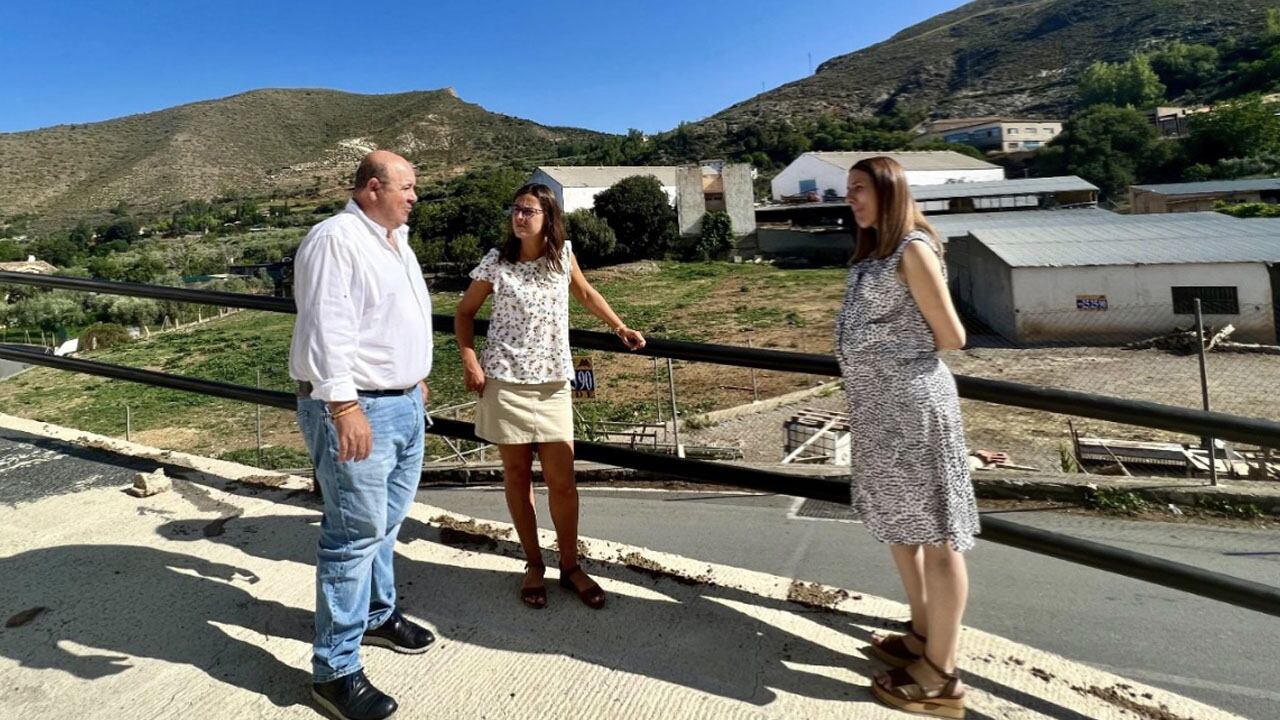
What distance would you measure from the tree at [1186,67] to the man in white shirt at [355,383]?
130 metres

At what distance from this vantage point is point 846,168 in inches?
2805

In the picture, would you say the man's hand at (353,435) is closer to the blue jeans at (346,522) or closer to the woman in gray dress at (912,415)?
the blue jeans at (346,522)

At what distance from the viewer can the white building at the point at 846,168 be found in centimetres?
6744

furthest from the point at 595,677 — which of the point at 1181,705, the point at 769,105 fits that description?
the point at 769,105

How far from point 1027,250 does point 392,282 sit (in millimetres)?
25742

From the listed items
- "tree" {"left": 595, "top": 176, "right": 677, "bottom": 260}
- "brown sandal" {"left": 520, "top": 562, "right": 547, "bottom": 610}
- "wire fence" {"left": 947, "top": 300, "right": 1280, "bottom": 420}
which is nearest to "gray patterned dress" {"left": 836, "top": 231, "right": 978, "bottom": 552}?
"brown sandal" {"left": 520, "top": 562, "right": 547, "bottom": 610}

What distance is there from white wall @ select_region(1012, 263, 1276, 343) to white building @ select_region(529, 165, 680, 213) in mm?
37937

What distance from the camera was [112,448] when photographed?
4172 mm

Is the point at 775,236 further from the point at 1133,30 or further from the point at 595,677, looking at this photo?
the point at 1133,30

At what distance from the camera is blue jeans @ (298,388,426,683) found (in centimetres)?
196

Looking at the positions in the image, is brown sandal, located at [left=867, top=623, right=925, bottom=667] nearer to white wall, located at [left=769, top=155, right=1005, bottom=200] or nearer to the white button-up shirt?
the white button-up shirt

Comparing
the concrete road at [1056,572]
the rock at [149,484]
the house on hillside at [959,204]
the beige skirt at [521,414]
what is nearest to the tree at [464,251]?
the house on hillside at [959,204]

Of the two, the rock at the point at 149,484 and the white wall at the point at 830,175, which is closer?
the rock at the point at 149,484

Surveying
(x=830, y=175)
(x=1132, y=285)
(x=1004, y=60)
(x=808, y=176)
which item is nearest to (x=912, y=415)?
(x=1132, y=285)
